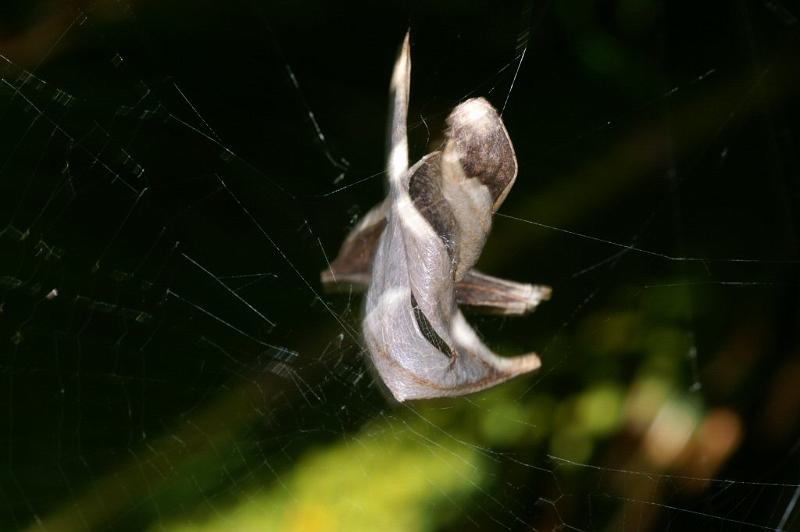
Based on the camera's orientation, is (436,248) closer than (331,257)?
Yes

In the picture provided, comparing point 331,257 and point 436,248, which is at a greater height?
point 436,248

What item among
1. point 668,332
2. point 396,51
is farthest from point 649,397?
point 396,51

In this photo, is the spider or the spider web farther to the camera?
the spider web

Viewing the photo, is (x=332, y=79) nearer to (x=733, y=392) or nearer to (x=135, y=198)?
(x=135, y=198)

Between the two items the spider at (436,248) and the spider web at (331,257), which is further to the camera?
the spider web at (331,257)
